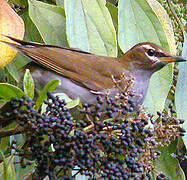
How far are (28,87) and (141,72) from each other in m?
0.77

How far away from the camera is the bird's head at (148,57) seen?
5.99 feet

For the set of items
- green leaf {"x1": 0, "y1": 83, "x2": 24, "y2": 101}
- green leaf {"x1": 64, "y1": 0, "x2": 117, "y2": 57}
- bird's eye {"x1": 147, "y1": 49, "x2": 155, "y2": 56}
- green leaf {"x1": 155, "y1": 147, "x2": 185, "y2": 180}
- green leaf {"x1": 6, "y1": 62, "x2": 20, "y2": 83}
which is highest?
green leaf {"x1": 64, "y1": 0, "x2": 117, "y2": 57}

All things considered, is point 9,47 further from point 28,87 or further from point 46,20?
point 46,20

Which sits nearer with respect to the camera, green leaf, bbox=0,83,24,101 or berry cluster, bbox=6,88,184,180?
berry cluster, bbox=6,88,184,180

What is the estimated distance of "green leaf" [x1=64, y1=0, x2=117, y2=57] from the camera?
6.02 feet

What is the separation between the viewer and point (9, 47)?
155cm

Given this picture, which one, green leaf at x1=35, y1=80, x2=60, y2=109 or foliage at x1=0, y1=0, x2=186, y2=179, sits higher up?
green leaf at x1=35, y1=80, x2=60, y2=109

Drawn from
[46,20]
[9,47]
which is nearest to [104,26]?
[46,20]

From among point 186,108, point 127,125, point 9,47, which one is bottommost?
point 186,108

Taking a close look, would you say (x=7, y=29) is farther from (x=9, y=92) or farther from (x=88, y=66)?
(x=88, y=66)

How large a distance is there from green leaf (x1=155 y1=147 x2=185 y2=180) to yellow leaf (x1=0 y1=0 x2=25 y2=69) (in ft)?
2.95

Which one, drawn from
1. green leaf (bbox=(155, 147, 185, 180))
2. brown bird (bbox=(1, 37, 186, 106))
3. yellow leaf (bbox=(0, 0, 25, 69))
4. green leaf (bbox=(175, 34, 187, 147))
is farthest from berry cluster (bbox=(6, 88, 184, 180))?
green leaf (bbox=(155, 147, 185, 180))

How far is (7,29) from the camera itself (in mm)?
1535

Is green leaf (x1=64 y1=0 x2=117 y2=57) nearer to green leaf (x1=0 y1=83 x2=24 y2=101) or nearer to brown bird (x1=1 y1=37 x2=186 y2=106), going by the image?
brown bird (x1=1 y1=37 x2=186 y2=106)
